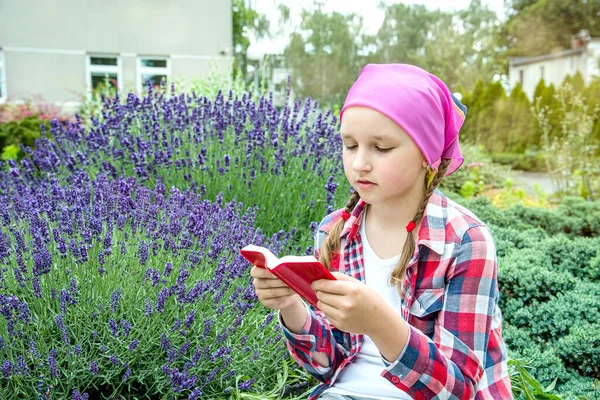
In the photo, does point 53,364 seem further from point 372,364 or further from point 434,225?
point 434,225

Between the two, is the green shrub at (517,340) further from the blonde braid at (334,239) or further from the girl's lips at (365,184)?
the girl's lips at (365,184)

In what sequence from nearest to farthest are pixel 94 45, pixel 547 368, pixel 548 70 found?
1. pixel 547 368
2. pixel 94 45
3. pixel 548 70

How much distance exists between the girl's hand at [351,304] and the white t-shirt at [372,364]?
308mm

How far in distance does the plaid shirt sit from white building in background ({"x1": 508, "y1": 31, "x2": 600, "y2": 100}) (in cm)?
3185

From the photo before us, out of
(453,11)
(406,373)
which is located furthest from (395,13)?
(406,373)

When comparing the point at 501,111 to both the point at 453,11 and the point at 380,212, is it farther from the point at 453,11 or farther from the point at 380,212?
the point at 453,11

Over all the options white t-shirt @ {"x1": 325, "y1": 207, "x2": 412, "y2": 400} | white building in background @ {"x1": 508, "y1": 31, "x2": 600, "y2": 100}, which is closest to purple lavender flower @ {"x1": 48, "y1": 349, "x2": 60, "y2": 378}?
white t-shirt @ {"x1": 325, "y1": 207, "x2": 412, "y2": 400}

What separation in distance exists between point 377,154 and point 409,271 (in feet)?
0.95

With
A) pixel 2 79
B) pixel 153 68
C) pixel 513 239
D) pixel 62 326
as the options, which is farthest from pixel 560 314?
pixel 2 79

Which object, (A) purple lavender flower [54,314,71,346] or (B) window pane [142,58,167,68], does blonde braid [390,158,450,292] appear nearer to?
(A) purple lavender flower [54,314,71,346]

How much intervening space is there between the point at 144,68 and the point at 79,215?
16802mm

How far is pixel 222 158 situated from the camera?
400cm

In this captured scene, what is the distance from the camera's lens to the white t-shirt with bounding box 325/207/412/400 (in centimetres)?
158

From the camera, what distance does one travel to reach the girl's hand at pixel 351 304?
4.09 feet
